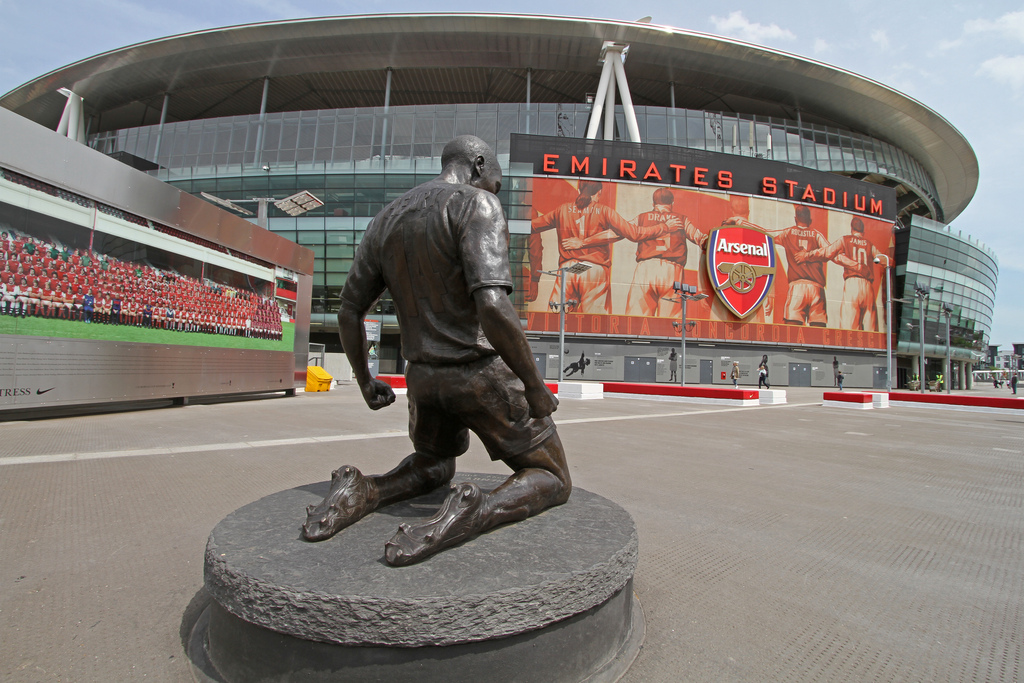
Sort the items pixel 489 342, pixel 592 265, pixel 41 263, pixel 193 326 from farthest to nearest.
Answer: pixel 592 265, pixel 193 326, pixel 41 263, pixel 489 342

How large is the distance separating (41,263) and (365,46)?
34167 millimetres

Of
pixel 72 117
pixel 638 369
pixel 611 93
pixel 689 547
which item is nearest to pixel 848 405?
pixel 638 369

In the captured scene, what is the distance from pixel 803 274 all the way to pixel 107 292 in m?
38.4

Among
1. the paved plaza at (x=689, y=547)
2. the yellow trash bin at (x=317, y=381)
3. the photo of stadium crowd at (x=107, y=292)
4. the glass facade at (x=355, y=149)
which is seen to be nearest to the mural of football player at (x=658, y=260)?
the glass facade at (x=355, y=149)

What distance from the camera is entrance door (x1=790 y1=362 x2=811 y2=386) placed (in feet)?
114

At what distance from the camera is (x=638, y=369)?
3272cm

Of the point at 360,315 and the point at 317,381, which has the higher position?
the point at 360,315

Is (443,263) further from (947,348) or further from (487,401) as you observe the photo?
(947,348)

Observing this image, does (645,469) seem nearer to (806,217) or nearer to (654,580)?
(654,580)

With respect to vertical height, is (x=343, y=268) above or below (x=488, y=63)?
below

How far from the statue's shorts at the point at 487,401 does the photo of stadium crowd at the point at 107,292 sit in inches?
342

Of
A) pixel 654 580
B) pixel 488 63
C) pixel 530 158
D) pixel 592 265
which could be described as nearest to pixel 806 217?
pixel 592 265

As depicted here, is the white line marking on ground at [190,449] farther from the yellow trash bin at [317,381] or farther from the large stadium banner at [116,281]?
the yellow trash bin at [317,381]

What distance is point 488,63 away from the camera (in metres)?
36.9
